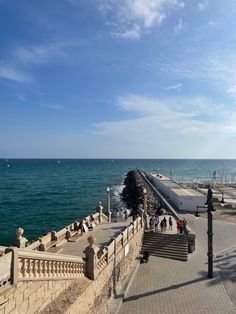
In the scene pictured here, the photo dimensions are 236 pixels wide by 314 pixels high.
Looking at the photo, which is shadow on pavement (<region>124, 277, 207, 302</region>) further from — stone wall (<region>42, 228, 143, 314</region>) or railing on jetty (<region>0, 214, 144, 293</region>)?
railing on jetty (<region>0, 214, 144, 293</region>)

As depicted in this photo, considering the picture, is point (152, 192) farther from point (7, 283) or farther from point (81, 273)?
point (7, 283)

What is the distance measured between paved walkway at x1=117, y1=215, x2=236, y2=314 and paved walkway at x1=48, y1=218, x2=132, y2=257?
2.87 metres

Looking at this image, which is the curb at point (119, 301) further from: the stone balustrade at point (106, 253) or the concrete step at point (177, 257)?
the concrete step at point (177, 257)

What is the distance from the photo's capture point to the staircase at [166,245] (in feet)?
75.7

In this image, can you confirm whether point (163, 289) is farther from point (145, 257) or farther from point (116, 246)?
point (145, 257)

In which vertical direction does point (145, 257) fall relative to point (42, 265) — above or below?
below

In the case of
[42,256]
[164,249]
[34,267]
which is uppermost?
[42,256]

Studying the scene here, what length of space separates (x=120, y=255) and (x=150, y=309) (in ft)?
10.8

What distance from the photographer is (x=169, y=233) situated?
83.9 feet

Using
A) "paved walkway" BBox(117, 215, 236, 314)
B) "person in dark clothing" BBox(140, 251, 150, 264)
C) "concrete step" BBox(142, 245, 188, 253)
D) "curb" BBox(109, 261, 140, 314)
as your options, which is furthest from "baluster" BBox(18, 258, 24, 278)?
"concrete step" BBox(142, 245, 188, 253)

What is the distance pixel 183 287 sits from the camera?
18.4 m

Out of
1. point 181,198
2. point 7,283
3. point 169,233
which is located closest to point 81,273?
A: point 7,283

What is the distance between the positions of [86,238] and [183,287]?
19.9 ft

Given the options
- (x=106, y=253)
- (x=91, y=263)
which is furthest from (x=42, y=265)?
(x=106, y=253)
